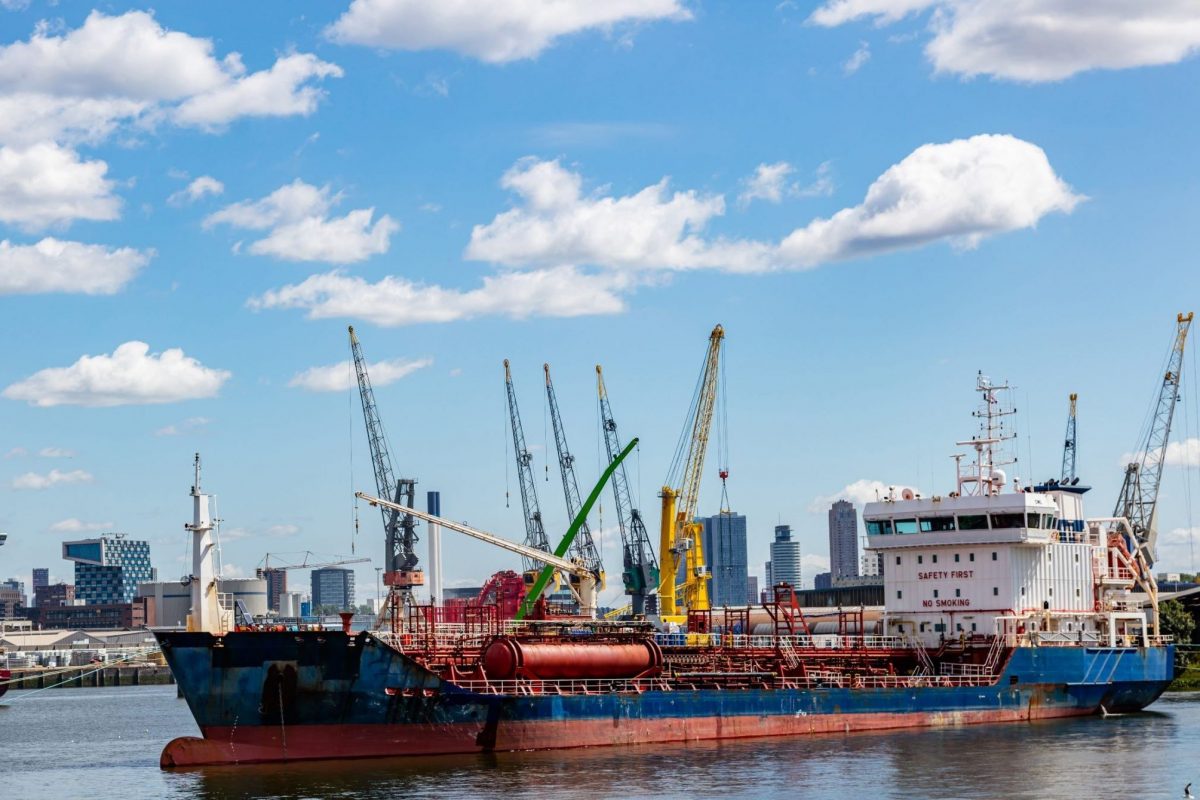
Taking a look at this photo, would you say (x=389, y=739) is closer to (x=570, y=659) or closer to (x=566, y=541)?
(x=570, y=659)

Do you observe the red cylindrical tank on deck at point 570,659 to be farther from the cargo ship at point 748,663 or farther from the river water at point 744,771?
the river water at point 744,771

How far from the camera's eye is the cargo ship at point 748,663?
168ft

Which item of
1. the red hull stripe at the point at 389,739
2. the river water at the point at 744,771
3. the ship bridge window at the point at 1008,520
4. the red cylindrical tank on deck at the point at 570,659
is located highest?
the ship bridge window at the point at 1008,520

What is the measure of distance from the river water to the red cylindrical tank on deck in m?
2.76

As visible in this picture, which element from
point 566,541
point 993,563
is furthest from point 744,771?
point 566,541

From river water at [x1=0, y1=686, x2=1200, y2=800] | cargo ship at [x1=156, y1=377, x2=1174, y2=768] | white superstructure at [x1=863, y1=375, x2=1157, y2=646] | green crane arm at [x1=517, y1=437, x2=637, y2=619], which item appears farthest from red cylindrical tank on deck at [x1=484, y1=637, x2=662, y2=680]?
green crane arm at [x1=517, y1=437, x2=637, y2=619]

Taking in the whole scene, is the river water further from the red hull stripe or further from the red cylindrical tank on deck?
the red cylindrical tank on deck

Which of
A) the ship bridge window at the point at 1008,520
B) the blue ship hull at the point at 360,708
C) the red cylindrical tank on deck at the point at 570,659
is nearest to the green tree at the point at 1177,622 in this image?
the ship bridge window at the point at 1008,520

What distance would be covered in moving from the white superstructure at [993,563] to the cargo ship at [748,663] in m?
0.09

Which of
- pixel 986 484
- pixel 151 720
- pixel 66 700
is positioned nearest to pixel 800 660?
pixel 986 484

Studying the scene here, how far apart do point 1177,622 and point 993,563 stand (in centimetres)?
5278

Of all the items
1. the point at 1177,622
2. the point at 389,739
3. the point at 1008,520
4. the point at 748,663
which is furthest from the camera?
the point at 1177,622

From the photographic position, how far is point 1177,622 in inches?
4432

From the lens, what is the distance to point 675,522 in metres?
121
